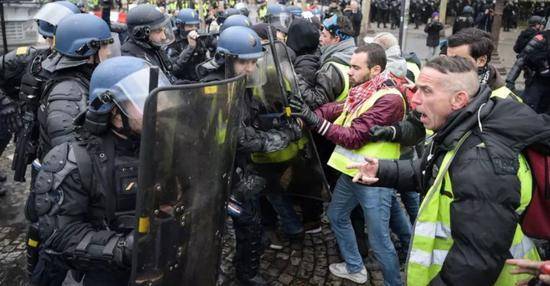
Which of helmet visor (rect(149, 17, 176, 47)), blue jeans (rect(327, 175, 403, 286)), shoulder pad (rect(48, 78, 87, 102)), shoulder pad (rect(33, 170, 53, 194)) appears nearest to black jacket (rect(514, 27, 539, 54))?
blue jeans (rect(327, 175, 403, 286))

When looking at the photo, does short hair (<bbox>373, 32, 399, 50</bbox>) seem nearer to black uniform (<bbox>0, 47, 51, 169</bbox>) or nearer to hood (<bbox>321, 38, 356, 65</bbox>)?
hood (<bbox>321, 38, 356, 65</bbox>)

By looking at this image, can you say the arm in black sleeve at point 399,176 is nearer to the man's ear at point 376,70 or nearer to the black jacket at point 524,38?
the man's ear at point 376,70

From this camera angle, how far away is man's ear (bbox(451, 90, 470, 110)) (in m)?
2.04

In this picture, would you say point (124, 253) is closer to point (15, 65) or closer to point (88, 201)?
point (88, 201)

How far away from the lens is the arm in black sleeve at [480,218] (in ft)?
5.91

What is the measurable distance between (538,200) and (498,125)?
39cm

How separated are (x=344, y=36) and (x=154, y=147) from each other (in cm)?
337

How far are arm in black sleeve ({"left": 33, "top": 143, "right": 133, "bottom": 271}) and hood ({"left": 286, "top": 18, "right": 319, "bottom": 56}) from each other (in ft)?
9.02

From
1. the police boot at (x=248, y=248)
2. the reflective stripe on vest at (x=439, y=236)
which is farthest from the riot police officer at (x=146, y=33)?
the reflective stripe on vest at (x=439, y=236)

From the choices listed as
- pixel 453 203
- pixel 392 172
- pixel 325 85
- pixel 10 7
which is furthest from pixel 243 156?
pixel 10 7

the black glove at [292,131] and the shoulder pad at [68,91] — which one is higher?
the shoulder pad at [68,91]

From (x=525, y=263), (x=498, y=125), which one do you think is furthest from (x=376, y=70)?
(x=525, y=263)

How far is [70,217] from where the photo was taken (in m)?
1.98

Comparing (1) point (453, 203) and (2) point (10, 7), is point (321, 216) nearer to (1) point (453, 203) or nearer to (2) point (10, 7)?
(1) point (453, 203)
